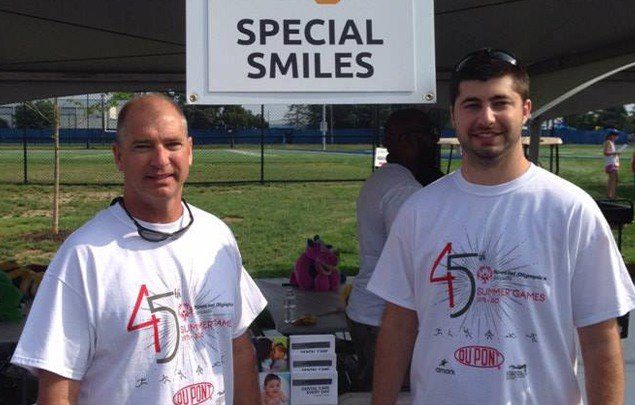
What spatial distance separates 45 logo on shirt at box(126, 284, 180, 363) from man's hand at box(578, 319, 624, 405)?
960 mm

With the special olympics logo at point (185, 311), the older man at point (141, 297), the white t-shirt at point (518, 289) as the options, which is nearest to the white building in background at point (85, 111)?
the older man at point (141, 297)

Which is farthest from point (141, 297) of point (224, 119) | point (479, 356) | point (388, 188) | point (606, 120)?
point (606, 120)

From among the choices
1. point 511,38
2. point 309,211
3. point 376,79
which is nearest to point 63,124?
point 309,211

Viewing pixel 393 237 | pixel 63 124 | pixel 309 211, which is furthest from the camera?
pixel 63 124

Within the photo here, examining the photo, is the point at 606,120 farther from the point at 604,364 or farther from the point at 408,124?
the point at 604,364

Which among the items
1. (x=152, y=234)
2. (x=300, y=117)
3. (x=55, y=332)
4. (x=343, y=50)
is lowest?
(x=55, y=332)

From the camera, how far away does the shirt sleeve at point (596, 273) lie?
6.13ft

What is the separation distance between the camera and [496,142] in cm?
191

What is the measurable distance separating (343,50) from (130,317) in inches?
37.5

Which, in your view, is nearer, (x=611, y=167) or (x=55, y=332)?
(x=55, y=332)

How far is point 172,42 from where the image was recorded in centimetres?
504

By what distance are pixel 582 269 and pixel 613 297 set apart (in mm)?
95

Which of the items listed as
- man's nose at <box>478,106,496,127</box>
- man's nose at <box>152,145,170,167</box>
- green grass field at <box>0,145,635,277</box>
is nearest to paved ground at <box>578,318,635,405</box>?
man's nose at <box>478,106,496,127</box>

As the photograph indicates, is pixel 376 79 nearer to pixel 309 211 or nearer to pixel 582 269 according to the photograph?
pixel 582 269
